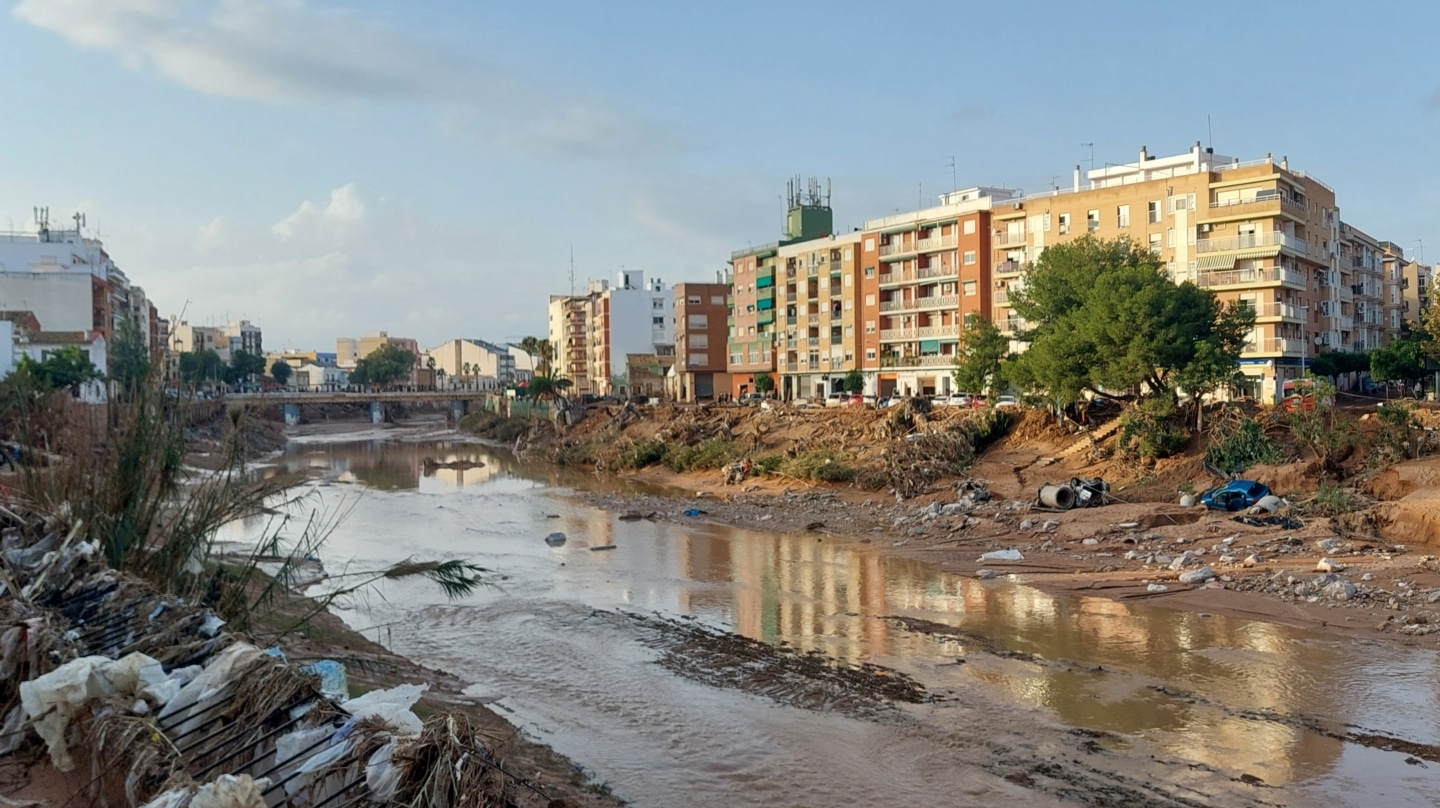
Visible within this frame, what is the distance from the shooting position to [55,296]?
248 feet

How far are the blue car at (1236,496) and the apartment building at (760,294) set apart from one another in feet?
202

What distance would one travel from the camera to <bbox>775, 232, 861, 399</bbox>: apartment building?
266 ft

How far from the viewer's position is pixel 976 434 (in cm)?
4166

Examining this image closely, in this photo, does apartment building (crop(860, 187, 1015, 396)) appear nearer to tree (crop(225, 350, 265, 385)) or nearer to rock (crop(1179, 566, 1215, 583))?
rock (crop(1179, 566, 1215, 583))

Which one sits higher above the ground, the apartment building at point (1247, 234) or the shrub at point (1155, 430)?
the apartment building at point (1247, 234)

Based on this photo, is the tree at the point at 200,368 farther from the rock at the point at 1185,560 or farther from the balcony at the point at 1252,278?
the balcony at the point at 1252,278

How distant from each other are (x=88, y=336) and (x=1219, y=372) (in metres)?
67.8

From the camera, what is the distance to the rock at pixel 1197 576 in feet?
70.0

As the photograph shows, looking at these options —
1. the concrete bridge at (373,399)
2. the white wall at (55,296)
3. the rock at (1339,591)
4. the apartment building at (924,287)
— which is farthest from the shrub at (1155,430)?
the concrete bridge at (373,399)

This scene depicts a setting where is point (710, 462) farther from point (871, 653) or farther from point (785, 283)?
point (785, 283)

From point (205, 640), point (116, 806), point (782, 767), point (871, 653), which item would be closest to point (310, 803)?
point (116, 806)

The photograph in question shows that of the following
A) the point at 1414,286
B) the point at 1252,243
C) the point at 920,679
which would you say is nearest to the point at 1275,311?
the point at 1252,243

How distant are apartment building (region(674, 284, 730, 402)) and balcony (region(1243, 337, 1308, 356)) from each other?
175 ft

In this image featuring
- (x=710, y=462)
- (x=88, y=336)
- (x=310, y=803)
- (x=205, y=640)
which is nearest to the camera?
(x=310, y=803)
